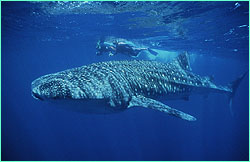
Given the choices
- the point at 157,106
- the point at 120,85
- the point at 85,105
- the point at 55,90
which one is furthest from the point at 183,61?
the point at 55,90

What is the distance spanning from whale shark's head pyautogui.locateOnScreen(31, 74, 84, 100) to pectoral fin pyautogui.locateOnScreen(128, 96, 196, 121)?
1.76 m

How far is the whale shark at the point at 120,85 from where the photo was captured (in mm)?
4773

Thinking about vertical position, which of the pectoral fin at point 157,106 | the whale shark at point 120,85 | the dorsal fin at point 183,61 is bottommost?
the pectoral fin at point 157,106

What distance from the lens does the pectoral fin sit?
16.7ft

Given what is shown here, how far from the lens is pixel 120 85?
240 inches

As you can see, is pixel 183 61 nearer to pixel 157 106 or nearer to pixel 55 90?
pixel 157 106

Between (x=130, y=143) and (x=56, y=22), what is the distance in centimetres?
2544

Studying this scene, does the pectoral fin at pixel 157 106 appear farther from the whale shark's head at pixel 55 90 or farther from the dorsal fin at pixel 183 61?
the dorsal fin at pixel 183 61

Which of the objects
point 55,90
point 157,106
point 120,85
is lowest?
point 157,106

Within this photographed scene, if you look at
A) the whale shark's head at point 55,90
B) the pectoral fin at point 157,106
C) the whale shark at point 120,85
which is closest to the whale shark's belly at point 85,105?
the whale shark at point 120,85

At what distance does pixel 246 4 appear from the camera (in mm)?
13344

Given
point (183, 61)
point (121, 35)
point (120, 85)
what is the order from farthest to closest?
point (121, 35)
point (183, 61)
point (120, 85)

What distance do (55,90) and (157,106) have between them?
104 inches

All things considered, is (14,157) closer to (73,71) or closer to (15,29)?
(15,29)
